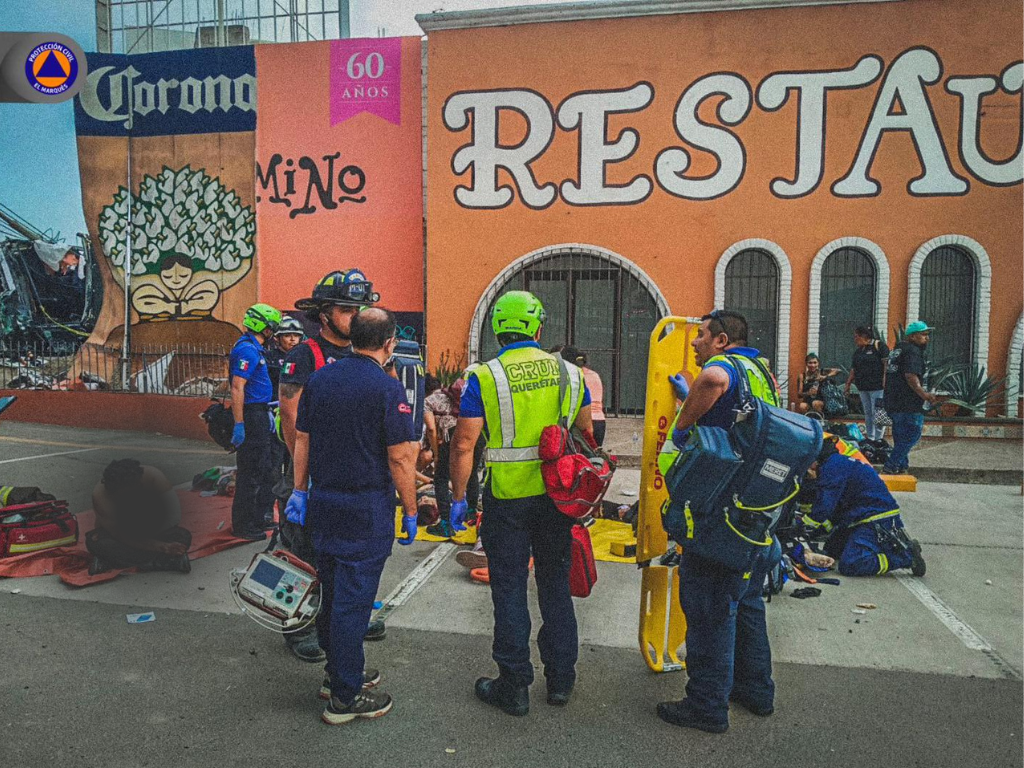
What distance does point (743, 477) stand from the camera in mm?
3166

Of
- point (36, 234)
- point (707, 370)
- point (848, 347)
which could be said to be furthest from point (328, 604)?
point (36, 234)

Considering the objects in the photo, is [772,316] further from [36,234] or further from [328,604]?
[36,234]

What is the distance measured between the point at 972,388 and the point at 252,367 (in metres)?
10.6

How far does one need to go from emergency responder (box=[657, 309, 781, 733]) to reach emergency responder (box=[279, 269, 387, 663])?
6.18ft

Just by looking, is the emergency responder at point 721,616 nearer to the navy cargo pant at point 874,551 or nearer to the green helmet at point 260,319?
the navy cargo pant at point 874,551

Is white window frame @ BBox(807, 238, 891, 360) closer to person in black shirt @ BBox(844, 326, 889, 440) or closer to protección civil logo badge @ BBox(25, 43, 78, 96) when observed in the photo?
person in black shirt @ BBox(844, 326, 889, 440)

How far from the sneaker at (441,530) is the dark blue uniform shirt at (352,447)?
125 inches

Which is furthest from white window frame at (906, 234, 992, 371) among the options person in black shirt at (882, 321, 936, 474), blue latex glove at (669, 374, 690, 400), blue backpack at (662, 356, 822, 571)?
blue backpack at (662, 356, 822, 571)

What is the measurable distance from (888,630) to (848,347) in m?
8.71

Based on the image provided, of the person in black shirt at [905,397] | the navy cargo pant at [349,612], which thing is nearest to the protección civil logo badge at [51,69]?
the navy cargo pant at [349,612]

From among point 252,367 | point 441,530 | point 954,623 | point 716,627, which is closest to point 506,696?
point 716,627

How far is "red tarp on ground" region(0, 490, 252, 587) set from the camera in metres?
5.26

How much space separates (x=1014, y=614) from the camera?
4.82 m

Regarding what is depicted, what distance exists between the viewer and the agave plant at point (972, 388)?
1138cm
